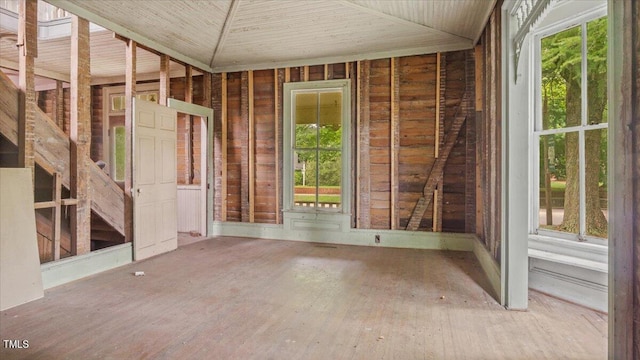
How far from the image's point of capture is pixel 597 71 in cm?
326

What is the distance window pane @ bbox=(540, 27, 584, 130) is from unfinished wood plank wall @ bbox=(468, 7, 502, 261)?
535mm

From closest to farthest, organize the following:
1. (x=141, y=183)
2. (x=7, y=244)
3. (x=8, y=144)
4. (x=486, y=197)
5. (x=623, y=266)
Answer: (x=623, y=266) → (x=7, y=244) → (x=8, y=144) → (x=486, y=197) → (x=141, y=183)

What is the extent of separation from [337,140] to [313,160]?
7.93ft

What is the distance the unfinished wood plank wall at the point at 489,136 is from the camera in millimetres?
3652

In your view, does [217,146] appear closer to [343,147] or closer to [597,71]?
[343,147]

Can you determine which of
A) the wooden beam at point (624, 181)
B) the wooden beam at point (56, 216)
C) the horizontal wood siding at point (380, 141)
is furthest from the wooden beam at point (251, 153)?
the wooden beam at point (624, 181)

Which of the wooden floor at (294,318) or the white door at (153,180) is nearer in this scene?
the wooden floor at (294,318)

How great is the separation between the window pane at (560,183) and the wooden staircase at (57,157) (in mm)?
5399

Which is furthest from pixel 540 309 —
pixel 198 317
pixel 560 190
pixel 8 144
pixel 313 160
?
pixel 8 144

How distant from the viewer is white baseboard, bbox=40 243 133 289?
3.68m

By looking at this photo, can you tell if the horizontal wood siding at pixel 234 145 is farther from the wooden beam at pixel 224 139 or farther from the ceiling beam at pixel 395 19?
the ceiling beam at pixel 395 19

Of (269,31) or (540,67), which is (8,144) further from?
(540,67)

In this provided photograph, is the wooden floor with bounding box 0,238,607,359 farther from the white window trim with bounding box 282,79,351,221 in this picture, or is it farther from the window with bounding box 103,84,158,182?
the window with bounding box 103,84,158,182

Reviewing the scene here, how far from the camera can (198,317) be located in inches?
117
